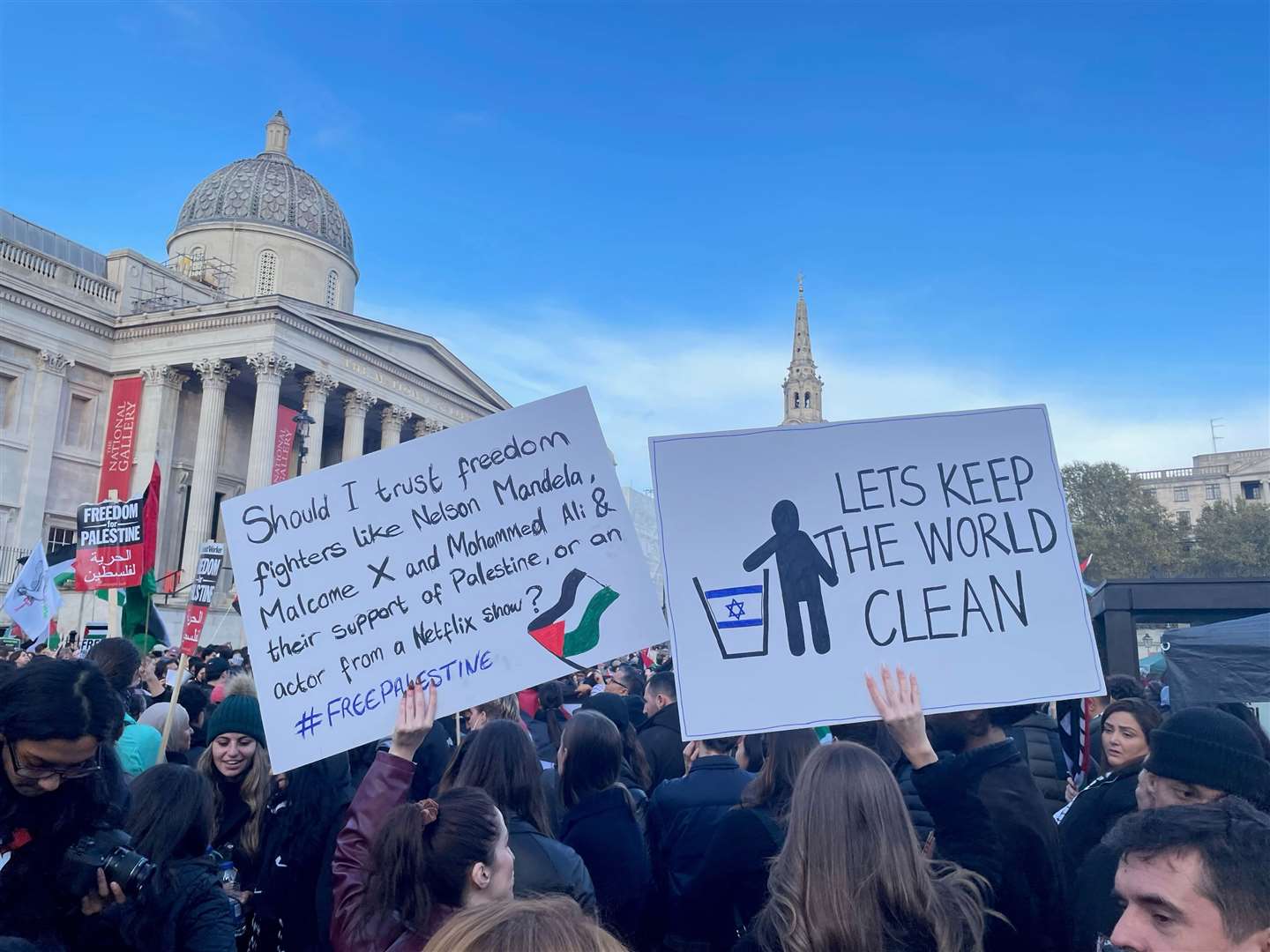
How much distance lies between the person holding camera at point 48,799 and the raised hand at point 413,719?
2.73 feet

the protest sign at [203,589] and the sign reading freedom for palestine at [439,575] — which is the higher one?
the protest sign at [203,589]

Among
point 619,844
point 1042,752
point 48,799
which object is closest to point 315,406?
point 1042,752

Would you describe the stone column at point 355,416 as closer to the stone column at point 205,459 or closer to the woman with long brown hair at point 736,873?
the stone column at point 205,459

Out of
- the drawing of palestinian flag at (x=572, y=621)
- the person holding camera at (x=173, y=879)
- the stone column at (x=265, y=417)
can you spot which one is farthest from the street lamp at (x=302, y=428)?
the person holding camera at (x=173, y=879)

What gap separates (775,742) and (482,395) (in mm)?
39430

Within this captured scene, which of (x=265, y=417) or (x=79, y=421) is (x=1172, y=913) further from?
(x=79, y=421)

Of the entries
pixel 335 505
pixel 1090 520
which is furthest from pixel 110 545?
pixel 1090 520

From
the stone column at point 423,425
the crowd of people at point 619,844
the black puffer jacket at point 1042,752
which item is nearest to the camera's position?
the crowd of people at point 619,844

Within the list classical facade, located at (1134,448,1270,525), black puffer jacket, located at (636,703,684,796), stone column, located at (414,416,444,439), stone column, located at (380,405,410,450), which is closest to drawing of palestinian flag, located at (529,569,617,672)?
black puffer jacket, located at (636,703,684,796)

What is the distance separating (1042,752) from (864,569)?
2702 millimetres

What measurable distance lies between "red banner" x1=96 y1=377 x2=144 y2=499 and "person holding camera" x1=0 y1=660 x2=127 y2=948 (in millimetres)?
30990

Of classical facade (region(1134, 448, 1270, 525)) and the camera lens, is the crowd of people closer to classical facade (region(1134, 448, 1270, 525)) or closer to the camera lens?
the camera lens

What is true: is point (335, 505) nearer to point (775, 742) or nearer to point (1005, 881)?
point (775, 742)

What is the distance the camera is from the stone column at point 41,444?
94.2 feet
